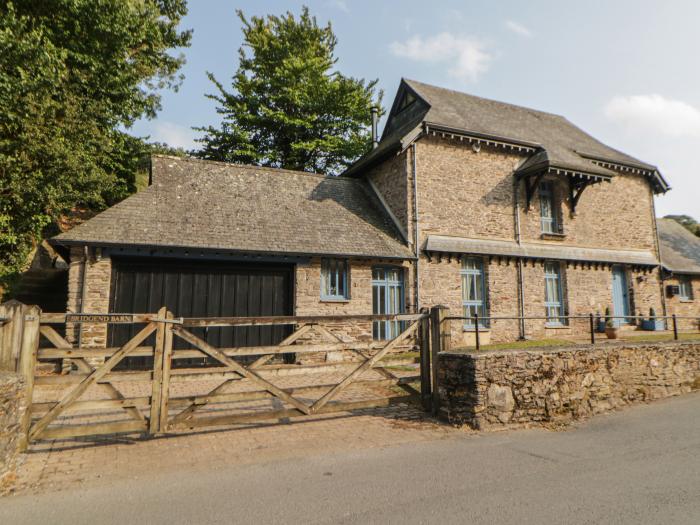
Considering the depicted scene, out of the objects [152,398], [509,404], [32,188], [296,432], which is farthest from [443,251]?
[32,188]

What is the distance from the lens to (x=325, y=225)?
516 inches

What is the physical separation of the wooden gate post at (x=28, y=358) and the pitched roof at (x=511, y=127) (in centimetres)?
1124

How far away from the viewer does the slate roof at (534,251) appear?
13547 mm

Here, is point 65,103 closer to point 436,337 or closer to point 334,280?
point 334,280

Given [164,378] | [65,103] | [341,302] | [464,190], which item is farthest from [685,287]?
[65,103]

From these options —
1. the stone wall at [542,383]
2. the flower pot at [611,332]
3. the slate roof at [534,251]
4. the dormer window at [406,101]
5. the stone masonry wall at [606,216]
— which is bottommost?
the stone wall at [542,383]

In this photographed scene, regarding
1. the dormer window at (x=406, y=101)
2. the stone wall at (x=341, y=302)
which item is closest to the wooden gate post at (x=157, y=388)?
the stone wall at (x=341, y=302)

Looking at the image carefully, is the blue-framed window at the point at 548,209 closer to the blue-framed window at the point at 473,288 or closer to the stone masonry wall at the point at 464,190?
the stone masonry wall at the point at 464,190

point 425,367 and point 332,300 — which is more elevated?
point 332,300

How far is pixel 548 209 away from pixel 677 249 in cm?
1007

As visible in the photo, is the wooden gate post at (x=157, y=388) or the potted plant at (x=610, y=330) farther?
the potted plant at (x=610, y=330)

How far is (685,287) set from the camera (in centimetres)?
1891

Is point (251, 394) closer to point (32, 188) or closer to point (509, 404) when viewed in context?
point (509, 404)

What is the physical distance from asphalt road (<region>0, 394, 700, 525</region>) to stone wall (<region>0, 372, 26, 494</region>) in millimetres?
557
